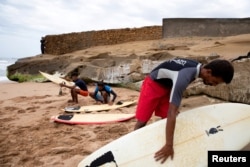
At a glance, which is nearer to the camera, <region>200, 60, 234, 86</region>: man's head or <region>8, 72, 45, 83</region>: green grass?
<region>200, 60, 234, 86</region>: man's head

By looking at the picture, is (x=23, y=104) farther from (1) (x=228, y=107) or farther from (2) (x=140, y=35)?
(2) (x=140, y=35)

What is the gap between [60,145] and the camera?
12.6ft

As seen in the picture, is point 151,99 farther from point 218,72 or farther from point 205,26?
point 205,26

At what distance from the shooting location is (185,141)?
2652mm

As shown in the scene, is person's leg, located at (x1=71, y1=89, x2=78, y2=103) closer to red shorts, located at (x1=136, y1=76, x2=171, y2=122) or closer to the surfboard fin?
red shorts, located at (x1=136, y1=76, x2=171, y2=122)

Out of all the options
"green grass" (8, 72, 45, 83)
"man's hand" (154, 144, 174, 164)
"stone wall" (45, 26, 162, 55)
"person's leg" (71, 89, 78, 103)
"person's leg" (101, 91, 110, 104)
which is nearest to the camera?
"man's hand" (154, 144, 174, 164)

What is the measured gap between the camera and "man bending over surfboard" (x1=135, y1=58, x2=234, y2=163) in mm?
2342

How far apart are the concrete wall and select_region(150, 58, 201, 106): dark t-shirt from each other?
10.5 m

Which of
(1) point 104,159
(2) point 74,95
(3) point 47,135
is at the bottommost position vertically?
(3) point 47,135

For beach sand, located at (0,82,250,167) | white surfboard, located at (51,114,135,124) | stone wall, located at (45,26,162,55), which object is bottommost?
beach sand, located at (0,82,250,167)

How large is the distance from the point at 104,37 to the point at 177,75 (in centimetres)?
1595

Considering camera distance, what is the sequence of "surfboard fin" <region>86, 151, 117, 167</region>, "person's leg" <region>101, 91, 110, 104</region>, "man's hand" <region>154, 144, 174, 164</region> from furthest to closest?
"person's leg" <region>101, 91, 110, 104</region> < "surfboard fin" <region>86, 151, 117, 167</region> < "man's hand" <region>154, 144, 174, 164</region>

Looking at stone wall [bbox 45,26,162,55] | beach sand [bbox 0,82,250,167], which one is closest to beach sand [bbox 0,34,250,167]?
beach sand [bbox 0,82,250,167]

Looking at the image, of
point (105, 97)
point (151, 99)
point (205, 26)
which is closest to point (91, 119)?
point (105, 97)
